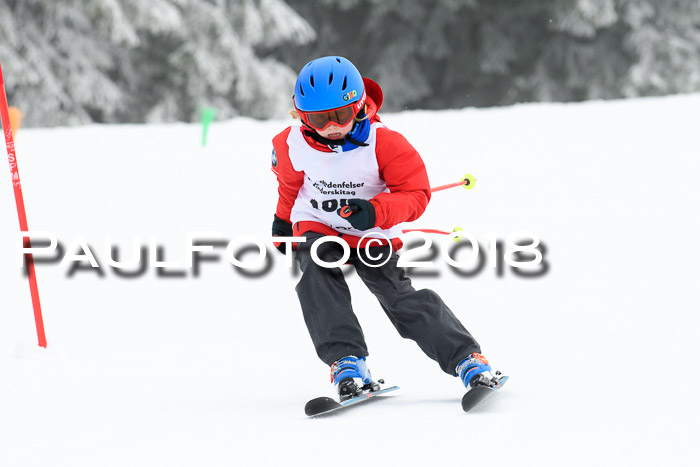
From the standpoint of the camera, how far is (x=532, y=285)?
17.1 feet

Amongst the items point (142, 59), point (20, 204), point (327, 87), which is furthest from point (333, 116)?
point (142, 59)

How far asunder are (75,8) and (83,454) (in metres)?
10.7

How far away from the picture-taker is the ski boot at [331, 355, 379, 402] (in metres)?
3.10

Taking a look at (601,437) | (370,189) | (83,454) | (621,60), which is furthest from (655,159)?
(621,60)

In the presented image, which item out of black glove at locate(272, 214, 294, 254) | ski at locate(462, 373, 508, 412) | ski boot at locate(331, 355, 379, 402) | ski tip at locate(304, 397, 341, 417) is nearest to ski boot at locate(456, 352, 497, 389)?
ski at locate(462, 373, 508, 412)

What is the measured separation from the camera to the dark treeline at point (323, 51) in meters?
12.4

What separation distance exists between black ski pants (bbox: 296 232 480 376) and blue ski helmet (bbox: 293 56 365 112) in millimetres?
483

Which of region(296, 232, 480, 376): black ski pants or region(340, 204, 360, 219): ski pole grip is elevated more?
region(340, 204, 360, 219): ski pole grip

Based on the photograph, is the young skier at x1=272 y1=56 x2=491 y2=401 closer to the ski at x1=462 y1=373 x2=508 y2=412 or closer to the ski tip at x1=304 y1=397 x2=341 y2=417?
the ski at x1=462 y1=373 x2=508 y2=412

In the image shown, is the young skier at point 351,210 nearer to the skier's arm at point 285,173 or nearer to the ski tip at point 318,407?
the skier's arm at point 285,173

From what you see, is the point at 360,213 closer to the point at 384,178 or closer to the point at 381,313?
the point at 384,178

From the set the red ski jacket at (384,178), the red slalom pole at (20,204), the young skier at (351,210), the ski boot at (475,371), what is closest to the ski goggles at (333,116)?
the young skier at (351,210)

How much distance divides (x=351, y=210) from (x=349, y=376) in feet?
1.76

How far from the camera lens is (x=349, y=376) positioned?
3133 mm
